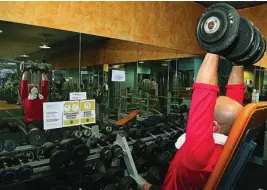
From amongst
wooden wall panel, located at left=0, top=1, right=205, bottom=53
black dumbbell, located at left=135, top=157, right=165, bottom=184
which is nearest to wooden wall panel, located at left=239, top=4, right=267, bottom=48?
wooden wall panel, located at left=0, top=1, right=205, bottom=53

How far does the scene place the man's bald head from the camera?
969mm

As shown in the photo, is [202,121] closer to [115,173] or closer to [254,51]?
[254,51]

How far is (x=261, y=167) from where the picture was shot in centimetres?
400

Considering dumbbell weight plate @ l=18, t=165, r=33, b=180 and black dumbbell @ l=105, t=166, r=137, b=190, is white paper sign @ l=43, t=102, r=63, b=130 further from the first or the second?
black dumbbell @ l=105, t=166, r=137, b=190

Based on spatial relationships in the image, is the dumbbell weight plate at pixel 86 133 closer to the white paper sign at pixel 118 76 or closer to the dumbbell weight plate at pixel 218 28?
the white paper sign at pixel 118 76

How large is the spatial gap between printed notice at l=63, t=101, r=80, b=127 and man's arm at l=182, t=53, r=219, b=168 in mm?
1926

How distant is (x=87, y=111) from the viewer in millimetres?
2699

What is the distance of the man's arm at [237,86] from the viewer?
4.63 feet

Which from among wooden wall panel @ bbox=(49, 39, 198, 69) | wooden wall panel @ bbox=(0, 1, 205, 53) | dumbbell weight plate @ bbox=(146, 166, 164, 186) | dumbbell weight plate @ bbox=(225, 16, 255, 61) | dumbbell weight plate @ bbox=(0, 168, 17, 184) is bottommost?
dumbbell weight plate @ bbox=(146, 166, 164, 186)

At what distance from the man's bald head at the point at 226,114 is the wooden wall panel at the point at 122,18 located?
1.96 m

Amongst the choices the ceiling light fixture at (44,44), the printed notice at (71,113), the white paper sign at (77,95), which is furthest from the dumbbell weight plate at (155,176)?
the ceiling light fixture at (44,44)

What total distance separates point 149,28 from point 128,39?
0.46 metres

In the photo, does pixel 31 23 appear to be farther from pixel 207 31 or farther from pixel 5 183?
pixel 207 31

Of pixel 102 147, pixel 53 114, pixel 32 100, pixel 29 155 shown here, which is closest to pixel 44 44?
pixel 32 100
